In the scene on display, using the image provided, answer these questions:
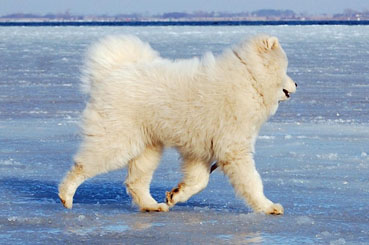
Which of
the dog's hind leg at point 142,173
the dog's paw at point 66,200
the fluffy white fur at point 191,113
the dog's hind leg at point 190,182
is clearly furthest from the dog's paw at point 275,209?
the dog's paw at point 66,200

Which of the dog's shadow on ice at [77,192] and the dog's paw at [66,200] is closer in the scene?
the dog's paw at [66,200]

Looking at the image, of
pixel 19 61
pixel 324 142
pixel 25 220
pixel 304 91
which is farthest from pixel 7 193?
pixel 19 61

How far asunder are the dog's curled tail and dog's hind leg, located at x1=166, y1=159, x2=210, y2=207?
79 cm

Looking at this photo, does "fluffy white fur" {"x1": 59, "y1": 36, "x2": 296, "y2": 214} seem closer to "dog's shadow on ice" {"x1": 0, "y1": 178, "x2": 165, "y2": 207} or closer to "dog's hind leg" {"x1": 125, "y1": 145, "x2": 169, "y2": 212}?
"dog's hind leg" {"x1": 125, "y1": 145, "x2": 169, "y2": 212}

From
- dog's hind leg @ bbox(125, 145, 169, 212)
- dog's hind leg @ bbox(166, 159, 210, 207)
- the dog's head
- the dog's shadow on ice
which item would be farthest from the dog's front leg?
the dog's shadow on ice

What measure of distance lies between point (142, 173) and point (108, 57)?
2.65ft

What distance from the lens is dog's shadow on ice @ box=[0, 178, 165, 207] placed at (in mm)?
5793

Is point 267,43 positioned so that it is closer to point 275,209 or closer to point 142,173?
point 275,209

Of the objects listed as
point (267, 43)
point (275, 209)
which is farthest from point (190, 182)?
point (267, 43)

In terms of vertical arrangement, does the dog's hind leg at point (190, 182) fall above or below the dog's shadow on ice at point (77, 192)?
above

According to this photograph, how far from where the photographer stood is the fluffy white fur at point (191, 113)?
5.27 m

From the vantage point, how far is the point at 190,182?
5500 millimetres

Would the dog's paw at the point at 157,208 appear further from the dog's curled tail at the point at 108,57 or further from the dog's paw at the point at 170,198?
the dog's curled tail at the point at 108,57

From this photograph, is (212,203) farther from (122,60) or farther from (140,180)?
(122,60)
